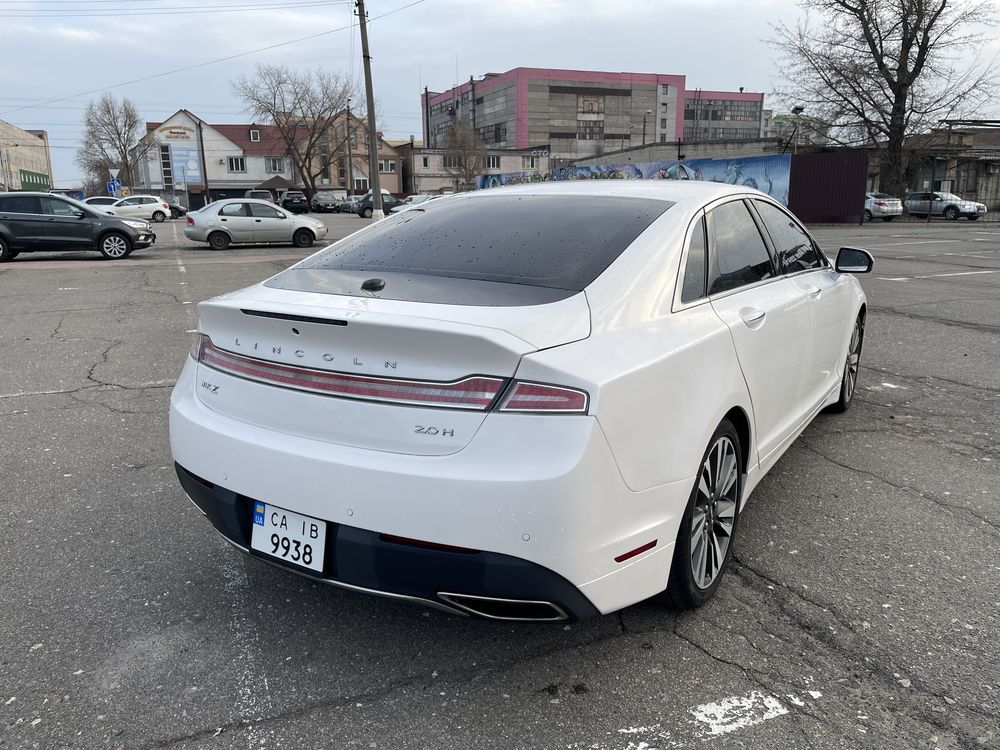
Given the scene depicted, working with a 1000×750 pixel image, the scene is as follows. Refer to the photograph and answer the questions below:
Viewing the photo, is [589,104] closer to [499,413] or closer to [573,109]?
[573,109]

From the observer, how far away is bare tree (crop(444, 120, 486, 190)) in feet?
254

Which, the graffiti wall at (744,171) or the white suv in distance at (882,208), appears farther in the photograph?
the white suv in distance at (882,208)

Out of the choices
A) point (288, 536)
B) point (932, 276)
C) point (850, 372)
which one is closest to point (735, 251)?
point (288, 536)

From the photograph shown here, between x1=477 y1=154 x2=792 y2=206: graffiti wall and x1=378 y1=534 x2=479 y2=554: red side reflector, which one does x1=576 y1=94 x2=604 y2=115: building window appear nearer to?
x1=477 y1=154 x2=792 y2=206: graffiti wall

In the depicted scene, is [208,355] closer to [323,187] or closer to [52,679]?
[52,679]

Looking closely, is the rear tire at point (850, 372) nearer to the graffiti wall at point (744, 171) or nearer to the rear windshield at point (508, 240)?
the rear windshield at point (508, 240)

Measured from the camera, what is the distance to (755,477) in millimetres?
3164

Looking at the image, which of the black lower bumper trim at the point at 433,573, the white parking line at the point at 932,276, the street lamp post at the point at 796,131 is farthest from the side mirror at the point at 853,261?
the street lamp post at the point at 796,131

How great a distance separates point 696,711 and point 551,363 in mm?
1163

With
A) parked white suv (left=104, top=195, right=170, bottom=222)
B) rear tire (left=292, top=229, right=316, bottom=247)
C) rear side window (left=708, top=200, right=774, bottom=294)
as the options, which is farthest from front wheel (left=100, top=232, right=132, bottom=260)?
parked white suv (left=104, top=195, right=170, bottom=222)

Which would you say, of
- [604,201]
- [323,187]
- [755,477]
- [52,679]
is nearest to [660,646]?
[755,477]

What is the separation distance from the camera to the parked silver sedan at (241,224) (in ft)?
68.5

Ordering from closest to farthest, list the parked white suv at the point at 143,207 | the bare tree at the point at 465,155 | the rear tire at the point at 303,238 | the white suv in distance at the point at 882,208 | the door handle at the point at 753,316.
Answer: the door handle at the point at 753,316, the rear tire at the point at 303,238, the white suv in distance at the point at 882,208, the parked white suv at the point at 143,207, the bare tree at the point at 465,155

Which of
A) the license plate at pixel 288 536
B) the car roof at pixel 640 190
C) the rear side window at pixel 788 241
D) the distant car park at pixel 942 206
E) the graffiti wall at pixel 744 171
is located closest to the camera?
the license plate at pixel 288 536
